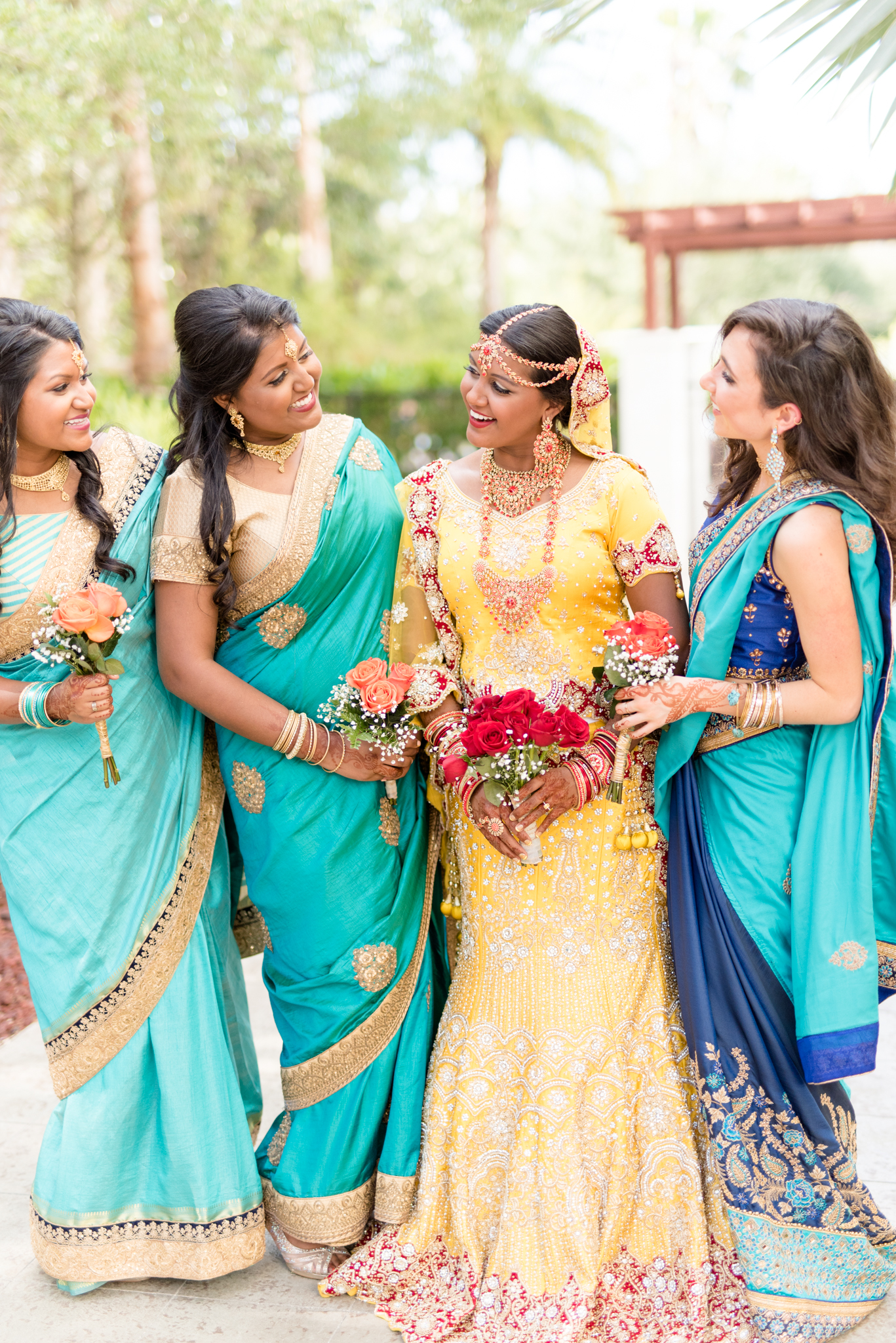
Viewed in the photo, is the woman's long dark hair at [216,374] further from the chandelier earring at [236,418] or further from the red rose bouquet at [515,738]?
the red rose bouquet at [515,738]

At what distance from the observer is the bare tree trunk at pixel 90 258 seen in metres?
11.7

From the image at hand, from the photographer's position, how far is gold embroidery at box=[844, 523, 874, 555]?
2373 millimetres

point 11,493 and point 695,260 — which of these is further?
point 695,260

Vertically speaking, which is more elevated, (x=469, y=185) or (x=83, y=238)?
(x=469, y=185)

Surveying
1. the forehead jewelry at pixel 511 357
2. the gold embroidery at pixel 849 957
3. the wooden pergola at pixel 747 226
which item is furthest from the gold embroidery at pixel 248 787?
the wooden pergola at pixel 747 226

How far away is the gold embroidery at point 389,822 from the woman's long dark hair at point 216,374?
1.90 feet

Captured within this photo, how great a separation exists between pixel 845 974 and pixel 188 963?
1.45 meters

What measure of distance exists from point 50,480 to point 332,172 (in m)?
19.3

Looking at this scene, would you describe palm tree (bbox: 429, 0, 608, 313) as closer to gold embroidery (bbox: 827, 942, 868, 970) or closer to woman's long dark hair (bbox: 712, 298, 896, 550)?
woman's long dark hair (bbox: 712, 298, 896, 550)

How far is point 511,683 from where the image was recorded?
268cm

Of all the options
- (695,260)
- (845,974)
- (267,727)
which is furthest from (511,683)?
(695,260)

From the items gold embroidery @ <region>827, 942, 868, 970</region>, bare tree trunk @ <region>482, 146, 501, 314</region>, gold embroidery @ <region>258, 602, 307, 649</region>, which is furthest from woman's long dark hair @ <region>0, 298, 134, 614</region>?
bare tree trunk @ <region>482, 146, 501, 314</region>

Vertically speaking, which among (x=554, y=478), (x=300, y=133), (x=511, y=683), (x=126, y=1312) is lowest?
(x=126, y=1312)

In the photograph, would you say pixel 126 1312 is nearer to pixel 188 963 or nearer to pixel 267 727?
pixel 188 963
